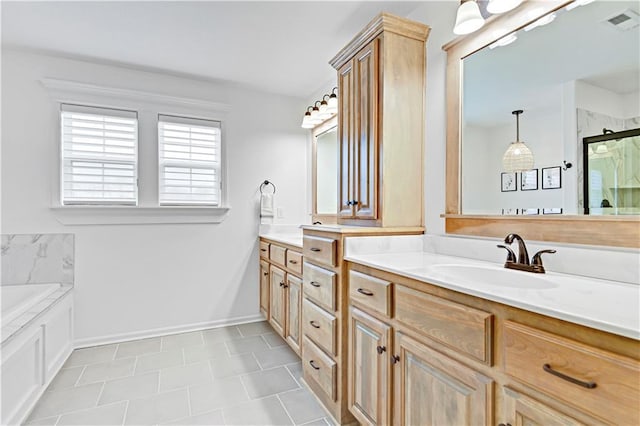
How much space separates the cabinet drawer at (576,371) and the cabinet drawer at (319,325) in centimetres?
103

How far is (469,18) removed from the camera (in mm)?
1541

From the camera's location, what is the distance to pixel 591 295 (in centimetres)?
98

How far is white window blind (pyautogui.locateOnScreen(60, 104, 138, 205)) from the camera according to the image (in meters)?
2.79

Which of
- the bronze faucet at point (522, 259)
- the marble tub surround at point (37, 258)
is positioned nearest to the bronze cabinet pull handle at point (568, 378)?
the bronze faucet at point (522, 259)

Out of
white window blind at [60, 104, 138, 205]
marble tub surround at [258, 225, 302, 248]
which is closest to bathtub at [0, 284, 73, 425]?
white window blind at [60, 104, 138, 205]

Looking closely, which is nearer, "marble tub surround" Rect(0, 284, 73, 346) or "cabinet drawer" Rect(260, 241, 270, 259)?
"marble tub surround" Rect(0, 284, 73, 346)

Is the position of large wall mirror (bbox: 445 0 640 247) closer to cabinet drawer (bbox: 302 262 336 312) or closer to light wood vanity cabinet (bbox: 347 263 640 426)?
light wood vanity cabinet (bbox: 347 263 640 426)

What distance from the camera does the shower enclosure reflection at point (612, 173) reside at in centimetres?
116

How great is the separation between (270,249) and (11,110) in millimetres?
2391

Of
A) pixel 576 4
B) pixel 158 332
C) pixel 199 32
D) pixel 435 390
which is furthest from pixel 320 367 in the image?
pixel 199 32

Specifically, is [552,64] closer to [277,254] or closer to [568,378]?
[568,378]

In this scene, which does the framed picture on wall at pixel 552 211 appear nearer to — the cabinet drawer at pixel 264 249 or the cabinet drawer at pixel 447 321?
the cabinet drawer at pixel 447 321

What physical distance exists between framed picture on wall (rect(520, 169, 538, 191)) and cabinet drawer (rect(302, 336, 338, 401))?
1.33 meters

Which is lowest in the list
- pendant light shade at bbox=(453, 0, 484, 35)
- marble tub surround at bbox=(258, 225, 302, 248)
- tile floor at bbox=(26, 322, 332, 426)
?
tile floor at bbox=(26, 322, 332, 426)
